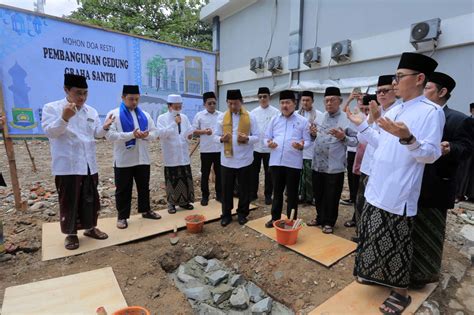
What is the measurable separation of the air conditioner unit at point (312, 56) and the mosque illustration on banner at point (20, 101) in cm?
701

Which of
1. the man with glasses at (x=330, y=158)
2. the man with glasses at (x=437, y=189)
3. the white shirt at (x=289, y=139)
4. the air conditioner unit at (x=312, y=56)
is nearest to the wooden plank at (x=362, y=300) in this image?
the man with glasses at (x=437, y=189)

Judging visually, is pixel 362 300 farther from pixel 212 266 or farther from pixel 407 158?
pixel 212 266

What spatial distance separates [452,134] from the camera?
8.25ft

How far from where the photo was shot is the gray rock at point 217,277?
3159mm

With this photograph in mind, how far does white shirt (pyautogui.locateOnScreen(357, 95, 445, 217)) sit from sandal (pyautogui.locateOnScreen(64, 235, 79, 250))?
331 cm

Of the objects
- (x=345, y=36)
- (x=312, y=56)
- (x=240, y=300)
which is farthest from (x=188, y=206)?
(x=345, y=36)

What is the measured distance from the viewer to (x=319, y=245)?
352 cm

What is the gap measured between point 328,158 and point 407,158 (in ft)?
5.42

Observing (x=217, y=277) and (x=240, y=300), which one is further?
(x=217, y=277)

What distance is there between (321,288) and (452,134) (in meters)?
1.86

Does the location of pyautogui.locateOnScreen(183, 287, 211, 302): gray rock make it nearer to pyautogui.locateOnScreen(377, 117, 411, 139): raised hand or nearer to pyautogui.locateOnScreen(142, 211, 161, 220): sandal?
pyautogui.locateOnScreen(142, 211, 161, 220): sandal

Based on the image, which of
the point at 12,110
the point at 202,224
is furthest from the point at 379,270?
the point at 12,110

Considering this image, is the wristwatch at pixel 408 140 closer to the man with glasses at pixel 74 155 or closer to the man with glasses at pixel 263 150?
the man with glasses at pixel 74 155

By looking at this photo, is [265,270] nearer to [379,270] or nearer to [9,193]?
[379,270]
